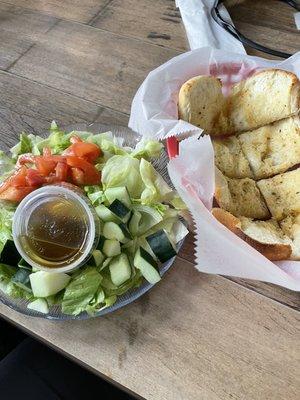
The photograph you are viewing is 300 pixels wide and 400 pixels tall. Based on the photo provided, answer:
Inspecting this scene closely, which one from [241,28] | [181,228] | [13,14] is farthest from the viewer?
[13,14]

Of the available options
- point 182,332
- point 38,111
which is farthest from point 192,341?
point 38,111

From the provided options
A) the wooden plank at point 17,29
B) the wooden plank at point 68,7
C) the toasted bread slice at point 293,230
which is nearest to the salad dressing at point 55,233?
the toasted bread slice at point 293,230

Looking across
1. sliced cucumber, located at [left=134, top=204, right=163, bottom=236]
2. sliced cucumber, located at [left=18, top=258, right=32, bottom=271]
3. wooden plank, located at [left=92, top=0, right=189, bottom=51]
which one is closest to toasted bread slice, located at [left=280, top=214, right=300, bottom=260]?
sliced cucumber, located at [left=134, top=204, right=163, bottom=236]

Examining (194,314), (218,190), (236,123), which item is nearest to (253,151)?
(236,123)

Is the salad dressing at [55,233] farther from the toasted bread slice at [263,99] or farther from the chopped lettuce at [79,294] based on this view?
the toasted bread slice at [263,99]

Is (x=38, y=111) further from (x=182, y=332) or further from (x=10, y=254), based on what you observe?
(x=182, y=332)

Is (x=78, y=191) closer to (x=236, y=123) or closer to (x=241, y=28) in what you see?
(x=236, y=123)

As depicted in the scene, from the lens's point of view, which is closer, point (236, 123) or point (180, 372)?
point (180, 372)
